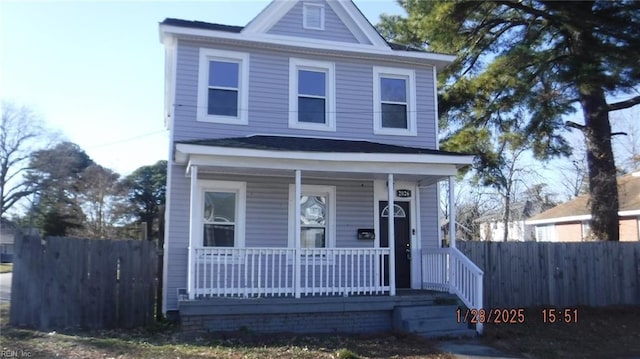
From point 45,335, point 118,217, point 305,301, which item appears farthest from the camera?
point 118,217

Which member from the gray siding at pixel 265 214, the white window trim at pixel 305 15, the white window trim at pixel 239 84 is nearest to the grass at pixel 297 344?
the gray siding at pixel 265 214

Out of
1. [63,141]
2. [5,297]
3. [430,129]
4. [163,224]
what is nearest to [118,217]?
[63,141]

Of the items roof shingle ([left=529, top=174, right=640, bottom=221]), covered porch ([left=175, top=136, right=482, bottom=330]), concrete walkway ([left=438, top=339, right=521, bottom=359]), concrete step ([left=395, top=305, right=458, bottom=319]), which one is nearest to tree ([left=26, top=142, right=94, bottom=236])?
covered porch ([left=175, top=136, right=482, bottom=330])

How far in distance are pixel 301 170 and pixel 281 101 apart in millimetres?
2295

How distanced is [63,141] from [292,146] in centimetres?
4374

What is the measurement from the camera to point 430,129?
1315 cm

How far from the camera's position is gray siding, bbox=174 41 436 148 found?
1158cm

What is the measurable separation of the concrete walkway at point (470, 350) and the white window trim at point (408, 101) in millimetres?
5206

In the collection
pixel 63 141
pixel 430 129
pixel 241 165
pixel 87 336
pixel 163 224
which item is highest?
pixel 63 141

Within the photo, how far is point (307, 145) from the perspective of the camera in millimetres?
11180

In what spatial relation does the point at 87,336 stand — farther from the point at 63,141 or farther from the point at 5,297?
the point at 63,141

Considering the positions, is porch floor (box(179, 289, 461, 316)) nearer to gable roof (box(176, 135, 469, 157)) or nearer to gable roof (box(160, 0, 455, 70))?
gable roof (box(176, 135, 469, 157))

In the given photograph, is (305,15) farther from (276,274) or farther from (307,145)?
(276,274)

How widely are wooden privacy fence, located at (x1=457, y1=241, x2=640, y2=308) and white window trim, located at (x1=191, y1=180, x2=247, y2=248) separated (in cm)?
517
